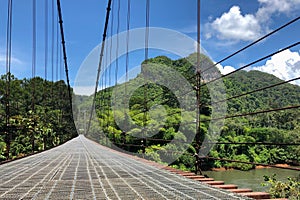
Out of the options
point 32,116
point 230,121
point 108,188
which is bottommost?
point 108,188

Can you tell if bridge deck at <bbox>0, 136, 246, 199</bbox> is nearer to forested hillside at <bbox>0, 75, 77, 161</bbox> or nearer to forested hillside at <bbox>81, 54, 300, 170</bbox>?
forested hillside at <bbox>0, 75, 77, 161</bbox>

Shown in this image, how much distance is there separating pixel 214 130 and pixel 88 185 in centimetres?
1593

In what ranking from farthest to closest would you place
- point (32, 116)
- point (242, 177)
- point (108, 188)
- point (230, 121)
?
point (230, 121) < point (242, 177) < point (32, 116) < point (108, 188)

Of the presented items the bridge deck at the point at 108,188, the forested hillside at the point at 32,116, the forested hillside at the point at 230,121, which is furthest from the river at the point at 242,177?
the bridge deck at the point at 108,188

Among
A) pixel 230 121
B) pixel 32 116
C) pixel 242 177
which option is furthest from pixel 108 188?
pixel 230 121

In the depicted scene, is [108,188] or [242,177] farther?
[242,177]

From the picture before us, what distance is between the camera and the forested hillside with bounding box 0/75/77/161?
35.9 feet

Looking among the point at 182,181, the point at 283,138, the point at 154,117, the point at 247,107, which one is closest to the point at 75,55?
the point at 154,117

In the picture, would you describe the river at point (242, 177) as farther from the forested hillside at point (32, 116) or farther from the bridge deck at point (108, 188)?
the bridge deck at point (108, 188)

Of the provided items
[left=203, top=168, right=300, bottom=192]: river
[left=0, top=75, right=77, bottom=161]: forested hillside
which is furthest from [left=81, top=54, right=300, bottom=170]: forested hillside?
[left=0, top=75, right=77, bottom=161]: forested hillside

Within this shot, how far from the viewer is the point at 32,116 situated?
27.7ft

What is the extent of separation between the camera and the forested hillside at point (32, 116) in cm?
1094

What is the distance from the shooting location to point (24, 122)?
11812 mm

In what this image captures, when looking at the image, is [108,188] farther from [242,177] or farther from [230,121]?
[230,121]
